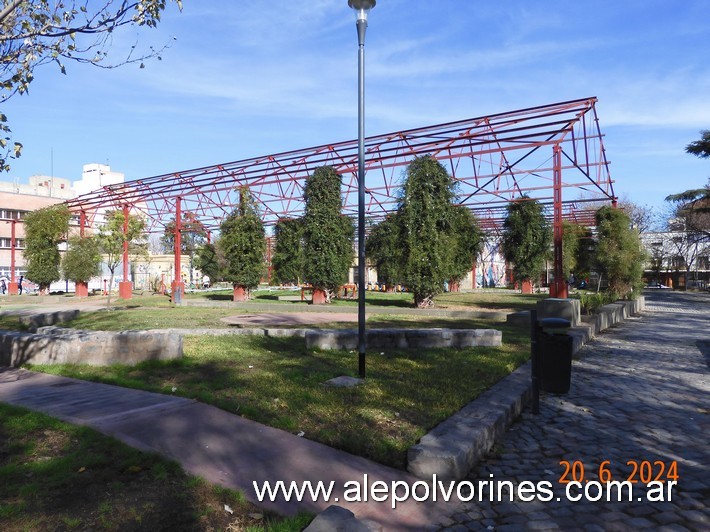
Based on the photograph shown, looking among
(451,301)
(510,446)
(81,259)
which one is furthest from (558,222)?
(81,259)

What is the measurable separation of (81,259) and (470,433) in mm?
30518

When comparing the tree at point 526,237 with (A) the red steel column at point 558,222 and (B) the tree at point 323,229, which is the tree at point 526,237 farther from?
(B) the tree at point 323,229

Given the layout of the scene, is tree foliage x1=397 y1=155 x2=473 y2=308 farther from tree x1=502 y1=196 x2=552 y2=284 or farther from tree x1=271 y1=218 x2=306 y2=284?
tree x1=502 y1=196 x2=552 y2=284

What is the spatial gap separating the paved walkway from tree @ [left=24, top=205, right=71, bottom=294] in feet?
89.8

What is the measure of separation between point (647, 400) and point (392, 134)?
15.7 metres

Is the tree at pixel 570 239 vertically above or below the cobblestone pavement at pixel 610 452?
above

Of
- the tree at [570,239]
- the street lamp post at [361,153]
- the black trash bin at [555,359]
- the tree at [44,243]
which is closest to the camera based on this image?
the black trash bin at [555,359]

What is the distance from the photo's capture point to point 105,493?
9.48 ft

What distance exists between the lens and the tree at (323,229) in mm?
21859

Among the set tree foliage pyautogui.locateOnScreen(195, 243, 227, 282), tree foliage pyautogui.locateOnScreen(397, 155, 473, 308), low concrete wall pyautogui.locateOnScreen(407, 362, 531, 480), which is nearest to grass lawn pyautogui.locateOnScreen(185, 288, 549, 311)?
tree foliage pyautogui.locateOnScreen(397, 155, 473, 308)

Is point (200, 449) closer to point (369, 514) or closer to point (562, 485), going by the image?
point (369, 514)

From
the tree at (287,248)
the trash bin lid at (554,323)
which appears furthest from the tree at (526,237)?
the trash bin lid at (554,323)

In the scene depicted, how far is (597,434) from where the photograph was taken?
15.0ft

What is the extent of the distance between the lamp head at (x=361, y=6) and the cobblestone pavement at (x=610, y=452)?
5182 mm
